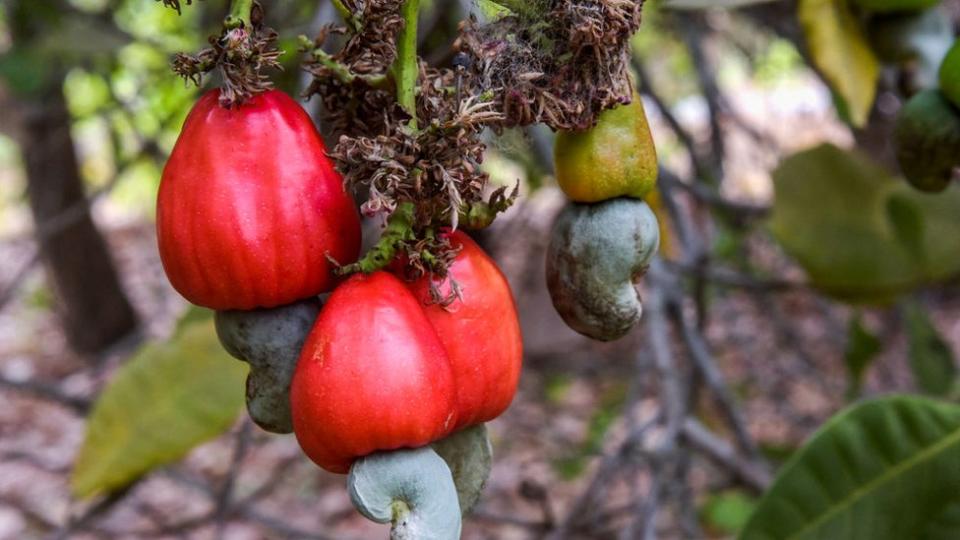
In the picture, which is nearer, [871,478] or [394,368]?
[394,368]

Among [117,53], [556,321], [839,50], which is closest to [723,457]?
[839,50]

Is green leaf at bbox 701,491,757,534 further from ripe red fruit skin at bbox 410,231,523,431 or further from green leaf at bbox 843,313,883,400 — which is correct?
ripe red fruit skin at bbox 410,231,523,431

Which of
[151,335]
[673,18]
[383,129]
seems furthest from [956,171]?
[151,335]

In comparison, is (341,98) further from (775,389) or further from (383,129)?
(775,389)

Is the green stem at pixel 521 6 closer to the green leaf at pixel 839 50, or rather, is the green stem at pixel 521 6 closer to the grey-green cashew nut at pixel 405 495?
the grey-green cashew nut at pixel 405 495

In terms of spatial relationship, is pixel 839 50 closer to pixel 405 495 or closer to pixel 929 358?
pixel 405 495

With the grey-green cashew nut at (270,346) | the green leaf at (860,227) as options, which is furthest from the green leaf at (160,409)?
the green leaf at (860,227)

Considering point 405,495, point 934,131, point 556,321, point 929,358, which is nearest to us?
point 405,495
